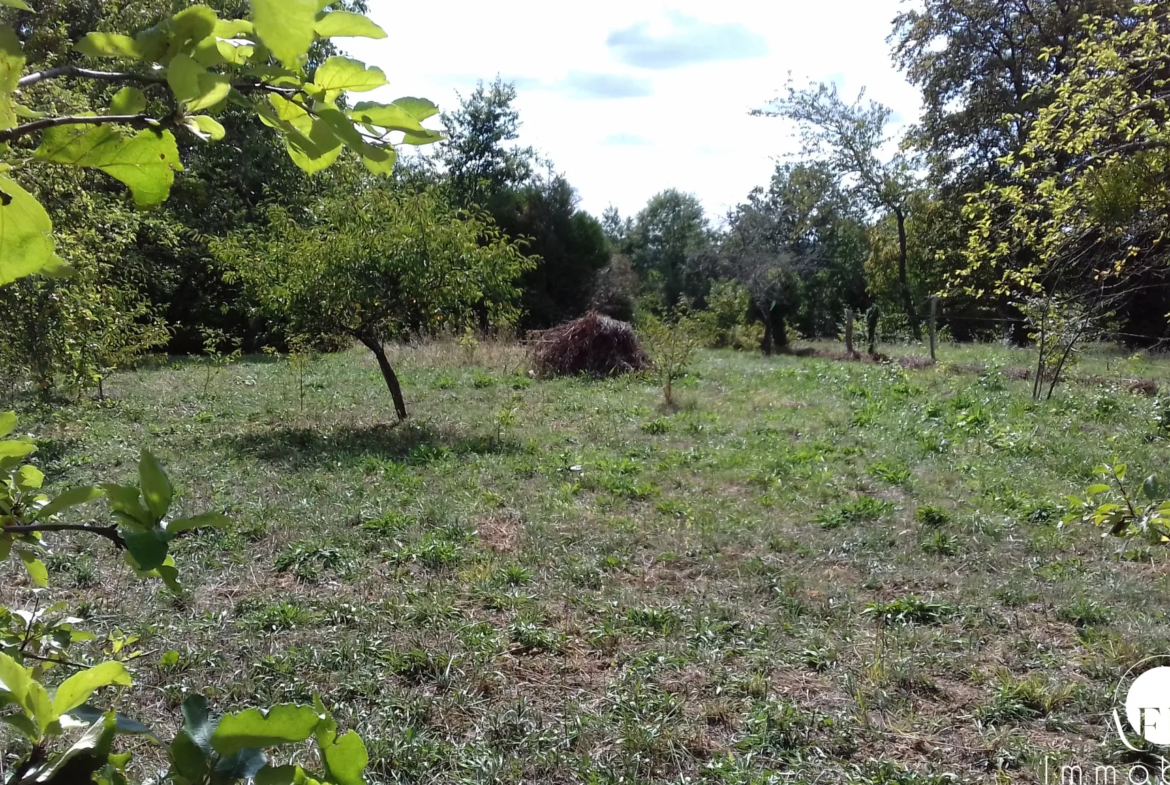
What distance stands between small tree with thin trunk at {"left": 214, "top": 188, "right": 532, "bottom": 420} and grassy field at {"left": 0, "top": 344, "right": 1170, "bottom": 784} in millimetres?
1085

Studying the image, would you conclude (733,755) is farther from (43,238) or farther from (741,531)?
(43,238)

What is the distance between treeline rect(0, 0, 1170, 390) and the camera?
425 cm

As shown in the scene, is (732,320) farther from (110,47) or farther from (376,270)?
(110,47)

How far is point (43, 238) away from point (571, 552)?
391 cm

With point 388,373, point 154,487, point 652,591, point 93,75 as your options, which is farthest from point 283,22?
point 388,373

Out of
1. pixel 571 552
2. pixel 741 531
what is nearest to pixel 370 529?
pixel 571 552

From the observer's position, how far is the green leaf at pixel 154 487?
1.73 ft

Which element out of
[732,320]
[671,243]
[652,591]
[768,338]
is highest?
[671,243]

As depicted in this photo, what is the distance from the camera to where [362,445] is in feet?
21.6

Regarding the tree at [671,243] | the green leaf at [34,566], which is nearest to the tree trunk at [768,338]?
the tree at [671,243]

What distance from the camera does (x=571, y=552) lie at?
13.9 ft

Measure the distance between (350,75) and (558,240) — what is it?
736 inches

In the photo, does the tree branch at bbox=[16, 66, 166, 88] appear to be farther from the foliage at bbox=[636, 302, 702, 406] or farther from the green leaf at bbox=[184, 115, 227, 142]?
the foliage at bbox=[636, 302, 702, 406]

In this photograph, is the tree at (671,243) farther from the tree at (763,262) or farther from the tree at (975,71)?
the tree at (975,71)
